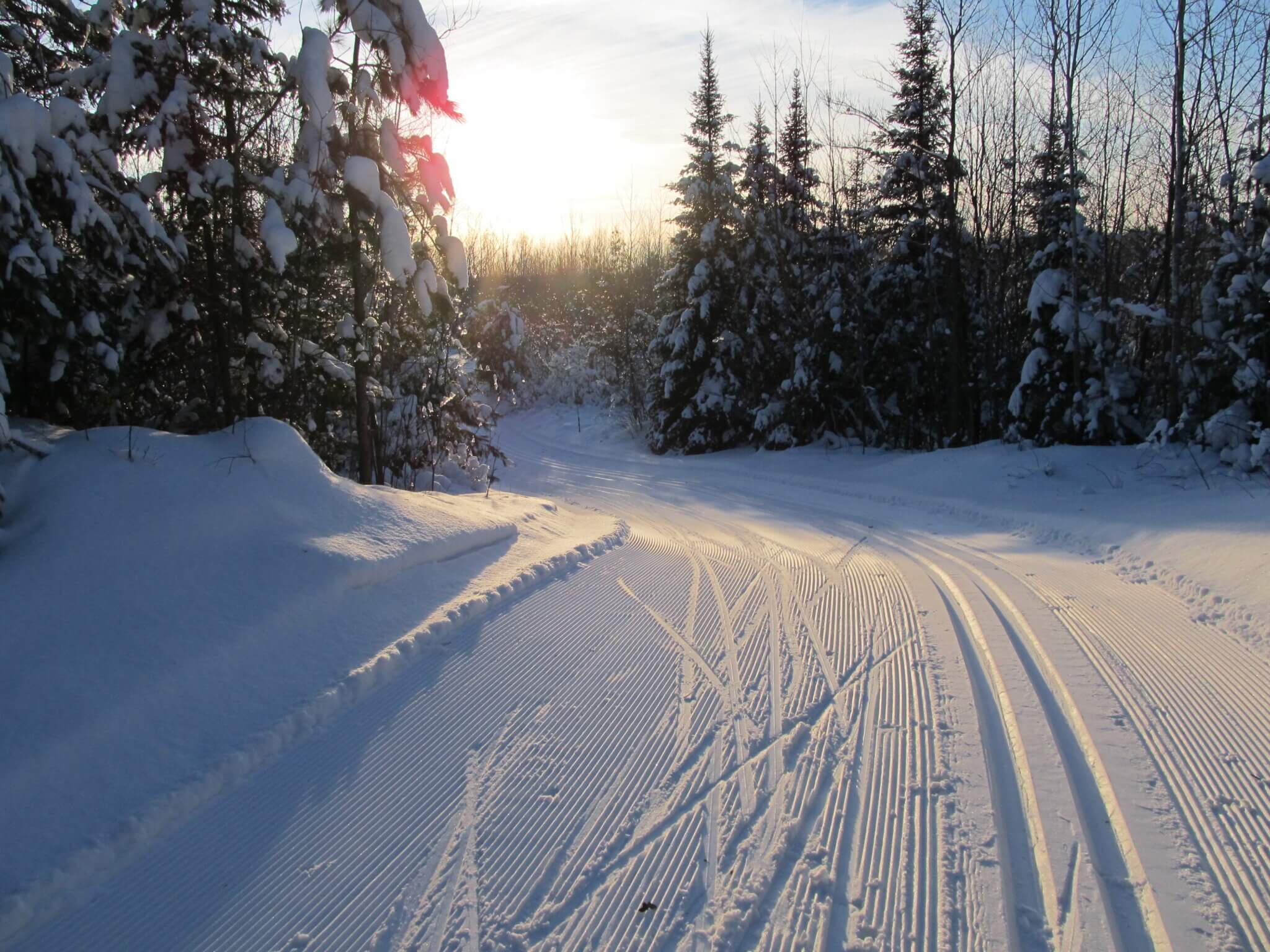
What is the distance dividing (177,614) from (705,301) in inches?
704

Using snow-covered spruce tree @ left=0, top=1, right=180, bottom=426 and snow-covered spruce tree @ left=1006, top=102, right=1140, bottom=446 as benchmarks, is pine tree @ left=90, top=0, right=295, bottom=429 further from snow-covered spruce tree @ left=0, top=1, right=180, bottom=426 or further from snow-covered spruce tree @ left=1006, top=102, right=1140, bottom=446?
snow-covered spruce tree @ left=1006, top=102, right=1140, bottom=446

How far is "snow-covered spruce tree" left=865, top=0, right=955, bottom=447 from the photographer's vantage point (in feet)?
56.9

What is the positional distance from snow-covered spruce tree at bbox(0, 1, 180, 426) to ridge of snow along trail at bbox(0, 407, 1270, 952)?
1664 mm

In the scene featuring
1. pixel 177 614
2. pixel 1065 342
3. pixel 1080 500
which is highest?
pixel 1065 342

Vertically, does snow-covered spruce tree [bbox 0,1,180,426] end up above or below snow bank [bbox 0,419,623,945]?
above

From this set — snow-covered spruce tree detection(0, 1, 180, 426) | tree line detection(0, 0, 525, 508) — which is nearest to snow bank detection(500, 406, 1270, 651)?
tree line detection(0, 0, 525, 508)

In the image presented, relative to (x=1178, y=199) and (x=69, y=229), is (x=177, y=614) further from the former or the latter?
(x=1178, y=199)

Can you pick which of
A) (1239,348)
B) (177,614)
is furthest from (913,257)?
(177,614)

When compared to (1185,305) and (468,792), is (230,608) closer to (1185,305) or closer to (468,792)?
(468,792)

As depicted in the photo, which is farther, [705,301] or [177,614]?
[705,301]

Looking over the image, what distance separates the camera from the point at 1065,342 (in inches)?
576

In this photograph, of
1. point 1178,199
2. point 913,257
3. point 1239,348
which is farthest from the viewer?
point 913,257

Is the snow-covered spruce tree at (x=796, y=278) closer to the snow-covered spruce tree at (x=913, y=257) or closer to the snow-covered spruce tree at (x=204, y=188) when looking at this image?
the snow-covered spruce tree at (x=913, y=257)

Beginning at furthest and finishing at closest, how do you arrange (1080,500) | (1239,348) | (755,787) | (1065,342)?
1. (1065,342)
2. (1080,500)
3. (1239,348)
4. (755,787)
